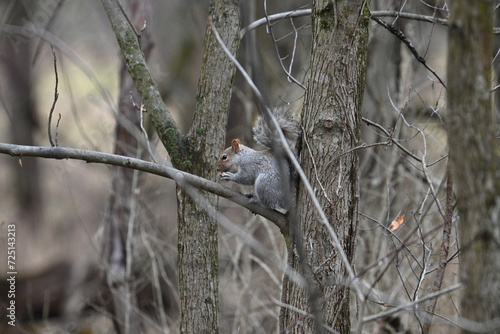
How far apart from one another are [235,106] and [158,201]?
311 centimetres

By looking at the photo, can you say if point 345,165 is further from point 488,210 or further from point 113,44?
point 113,44

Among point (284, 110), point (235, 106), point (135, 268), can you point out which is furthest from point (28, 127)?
point (284, 110)

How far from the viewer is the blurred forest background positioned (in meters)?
5.34

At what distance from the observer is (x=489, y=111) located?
62.6 inches

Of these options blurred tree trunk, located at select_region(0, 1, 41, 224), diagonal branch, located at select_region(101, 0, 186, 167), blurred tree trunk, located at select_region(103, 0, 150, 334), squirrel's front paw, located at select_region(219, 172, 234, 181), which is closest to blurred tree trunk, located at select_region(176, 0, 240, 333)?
diagonal branch, located at select_region(101, 0, 186, 167)

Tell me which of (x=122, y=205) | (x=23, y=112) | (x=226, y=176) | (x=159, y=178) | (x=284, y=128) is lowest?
(x=122, y=205)

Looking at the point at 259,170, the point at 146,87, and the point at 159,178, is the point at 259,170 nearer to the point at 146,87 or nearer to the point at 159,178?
the point at 146,87

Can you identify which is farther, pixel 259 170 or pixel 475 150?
pixel 259 170

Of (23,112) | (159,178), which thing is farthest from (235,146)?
(23,112)

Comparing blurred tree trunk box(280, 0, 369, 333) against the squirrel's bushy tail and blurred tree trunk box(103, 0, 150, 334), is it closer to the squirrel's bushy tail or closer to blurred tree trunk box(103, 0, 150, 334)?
the squirrel's bushy tail

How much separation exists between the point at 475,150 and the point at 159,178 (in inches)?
267

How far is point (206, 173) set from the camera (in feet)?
9.66

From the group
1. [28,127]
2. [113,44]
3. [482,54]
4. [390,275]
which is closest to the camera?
[482,54]

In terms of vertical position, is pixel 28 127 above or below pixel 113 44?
below
